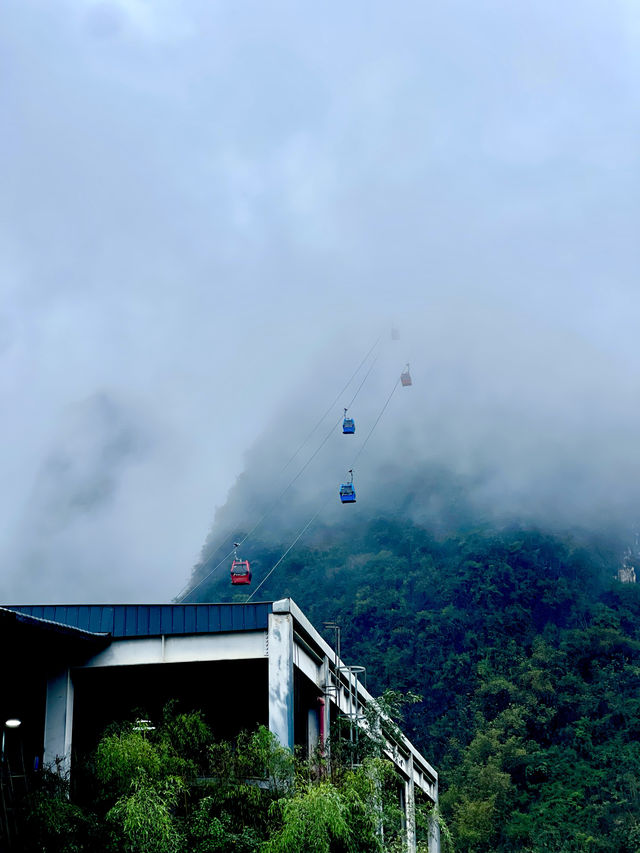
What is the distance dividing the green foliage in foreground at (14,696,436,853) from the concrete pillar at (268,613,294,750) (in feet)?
1.45

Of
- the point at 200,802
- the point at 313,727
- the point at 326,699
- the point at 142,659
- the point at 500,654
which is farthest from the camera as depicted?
the point at 500,654

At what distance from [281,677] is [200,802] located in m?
2.17

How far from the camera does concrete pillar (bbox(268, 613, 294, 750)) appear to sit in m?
14.0

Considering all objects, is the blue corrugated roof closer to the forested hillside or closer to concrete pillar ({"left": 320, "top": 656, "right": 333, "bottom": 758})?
concrete pillar ({"left": 320, "top": 656, "right": 333, "bottom": 758})

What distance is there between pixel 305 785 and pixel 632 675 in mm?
51692

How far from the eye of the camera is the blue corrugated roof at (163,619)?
49.3 ft

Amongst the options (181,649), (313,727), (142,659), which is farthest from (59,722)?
(313,727)

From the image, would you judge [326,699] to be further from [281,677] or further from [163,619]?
[163,619]

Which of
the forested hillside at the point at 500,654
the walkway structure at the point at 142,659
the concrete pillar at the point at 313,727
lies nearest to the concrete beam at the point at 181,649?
the walkway structure at the point at 142,659

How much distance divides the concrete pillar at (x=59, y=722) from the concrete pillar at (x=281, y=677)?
2.98 metres

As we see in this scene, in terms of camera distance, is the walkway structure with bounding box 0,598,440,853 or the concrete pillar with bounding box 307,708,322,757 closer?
the walkway structure with bounding box 0,598,440,853

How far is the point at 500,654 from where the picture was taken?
63.9 m

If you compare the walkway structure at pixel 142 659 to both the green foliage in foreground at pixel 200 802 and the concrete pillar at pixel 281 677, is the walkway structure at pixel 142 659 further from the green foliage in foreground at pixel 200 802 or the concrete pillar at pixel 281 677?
the green foliage in foreground at pixel 200 802

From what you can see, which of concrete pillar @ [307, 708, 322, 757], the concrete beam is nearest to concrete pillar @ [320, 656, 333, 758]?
concrete pillar @ [307, 708, 322, 757]
